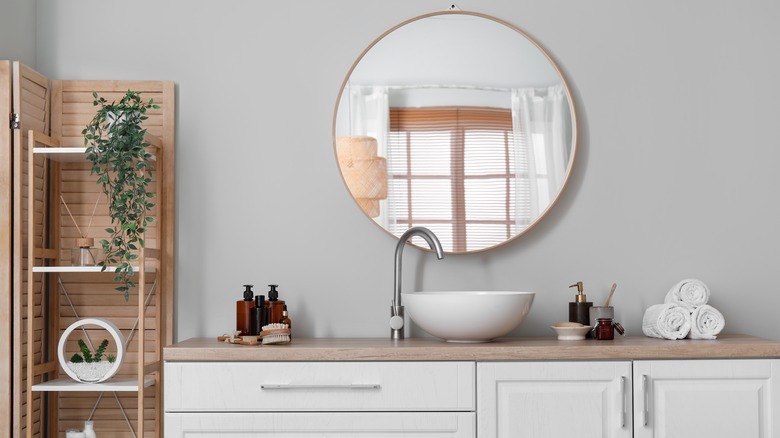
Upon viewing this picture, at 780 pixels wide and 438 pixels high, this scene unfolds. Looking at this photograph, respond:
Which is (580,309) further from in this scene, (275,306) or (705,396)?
(275,306)

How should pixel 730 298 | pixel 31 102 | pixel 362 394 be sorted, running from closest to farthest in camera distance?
pixel 362 394
pixel 31 102
pixel 730 298

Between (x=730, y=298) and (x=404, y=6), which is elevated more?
(x=404, y=6)

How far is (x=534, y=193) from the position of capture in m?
2.51

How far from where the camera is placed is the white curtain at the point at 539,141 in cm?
251

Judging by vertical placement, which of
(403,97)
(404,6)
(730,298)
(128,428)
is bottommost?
(128,428)

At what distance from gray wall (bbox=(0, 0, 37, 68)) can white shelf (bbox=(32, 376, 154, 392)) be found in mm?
1026

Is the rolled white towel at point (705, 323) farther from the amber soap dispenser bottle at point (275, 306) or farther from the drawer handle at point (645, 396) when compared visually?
the amber soap dispenser bottle at point (275, 306)

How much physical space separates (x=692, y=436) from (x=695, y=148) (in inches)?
38.3

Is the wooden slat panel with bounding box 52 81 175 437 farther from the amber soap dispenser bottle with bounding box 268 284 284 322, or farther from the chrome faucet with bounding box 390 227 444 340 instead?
the chrome faucet with bounding box 390 227 444 340

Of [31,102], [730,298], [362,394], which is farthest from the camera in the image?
[730,298]

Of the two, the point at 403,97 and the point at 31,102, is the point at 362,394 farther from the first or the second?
the point at 31,102

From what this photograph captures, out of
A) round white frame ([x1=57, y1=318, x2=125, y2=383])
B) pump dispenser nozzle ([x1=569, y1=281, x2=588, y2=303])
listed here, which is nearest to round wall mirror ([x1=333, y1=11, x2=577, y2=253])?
pump dispenser nozzle ([x1=569, y1=281, x2=588, y2=303])

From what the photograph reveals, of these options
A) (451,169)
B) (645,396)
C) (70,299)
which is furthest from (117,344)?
(645,396)

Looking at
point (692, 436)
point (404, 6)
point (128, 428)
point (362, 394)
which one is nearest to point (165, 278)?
point (128, 428)
